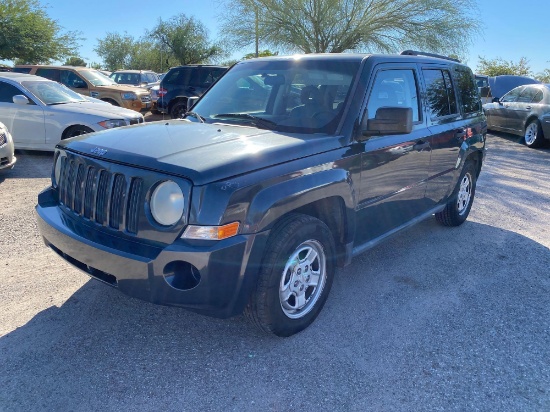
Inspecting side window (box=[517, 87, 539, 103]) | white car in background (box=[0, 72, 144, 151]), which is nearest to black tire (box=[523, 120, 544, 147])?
side window (box=[517, 87, 539, 103])

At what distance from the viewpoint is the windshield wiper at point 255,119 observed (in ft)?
11.9

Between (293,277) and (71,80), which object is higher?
(71,80)

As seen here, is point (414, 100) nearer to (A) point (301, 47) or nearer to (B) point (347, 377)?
(B) point (347, 377)

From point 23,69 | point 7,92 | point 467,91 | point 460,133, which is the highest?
point 467,91

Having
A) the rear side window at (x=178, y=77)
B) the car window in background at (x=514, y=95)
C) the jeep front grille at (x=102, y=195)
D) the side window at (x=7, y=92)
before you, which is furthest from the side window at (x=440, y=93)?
the rear side window at (x=178, y=77)

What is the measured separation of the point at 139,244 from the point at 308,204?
1144mm

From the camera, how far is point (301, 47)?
18562mm

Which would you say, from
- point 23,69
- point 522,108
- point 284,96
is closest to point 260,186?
point 284,96

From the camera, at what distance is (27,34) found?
2533 cm

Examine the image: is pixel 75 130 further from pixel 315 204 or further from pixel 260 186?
pixel 260 186

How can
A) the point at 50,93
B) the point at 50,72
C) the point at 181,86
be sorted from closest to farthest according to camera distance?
the point at 50,93 < the point at 50,72 < the point at 181,86

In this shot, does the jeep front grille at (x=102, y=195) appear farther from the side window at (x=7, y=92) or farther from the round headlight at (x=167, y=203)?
the side window at (x=7, y=92)

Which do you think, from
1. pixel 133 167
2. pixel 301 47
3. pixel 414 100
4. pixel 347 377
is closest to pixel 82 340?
pixel 133 167

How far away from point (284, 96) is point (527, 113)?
431 inches
